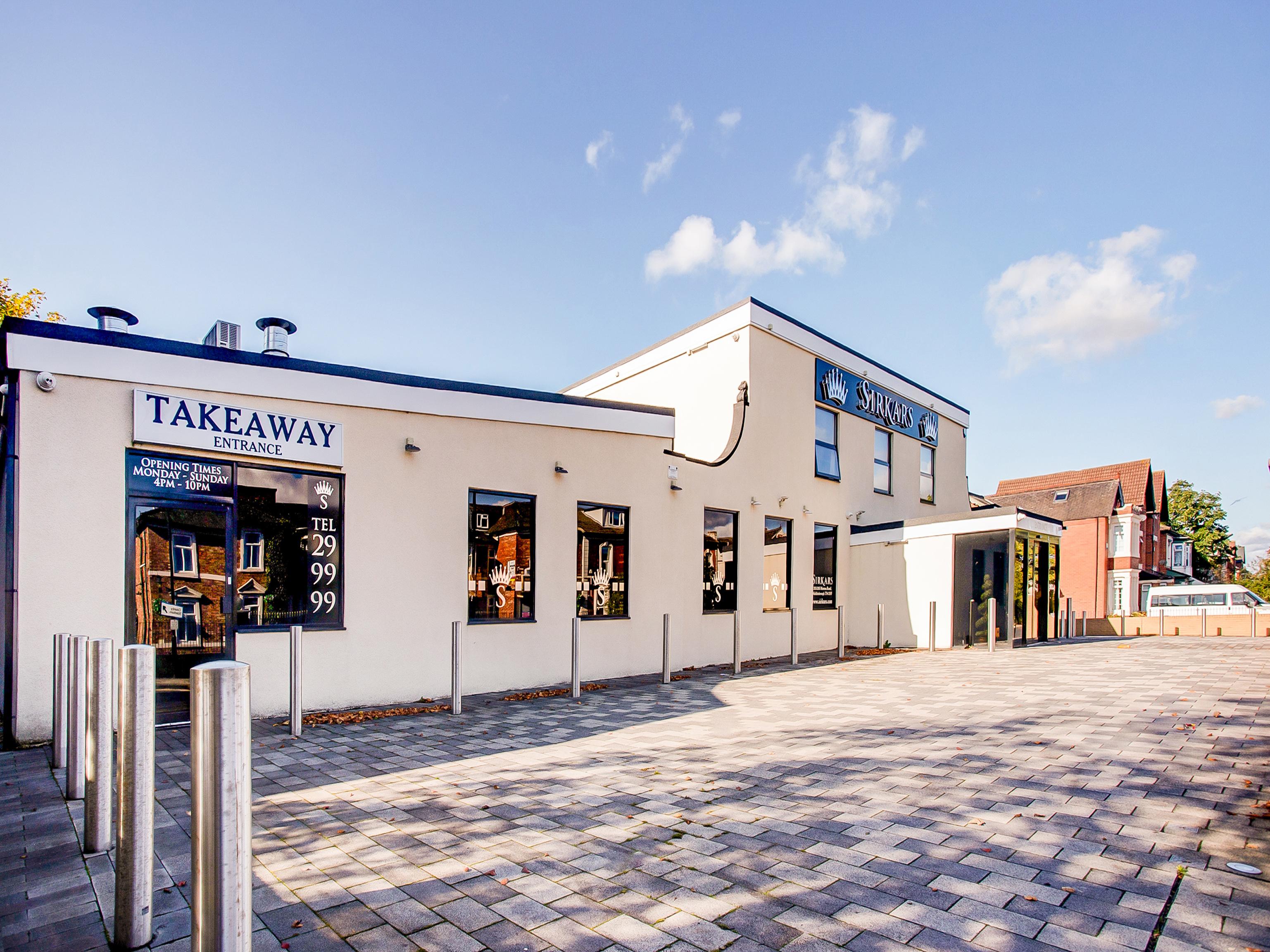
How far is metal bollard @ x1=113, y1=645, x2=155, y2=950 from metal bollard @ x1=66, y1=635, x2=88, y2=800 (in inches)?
63.6

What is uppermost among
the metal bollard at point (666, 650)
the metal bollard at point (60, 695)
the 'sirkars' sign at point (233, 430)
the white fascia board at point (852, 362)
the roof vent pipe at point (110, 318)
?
the white fascia board at point (852, 362)

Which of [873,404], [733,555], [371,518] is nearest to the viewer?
[371,518]

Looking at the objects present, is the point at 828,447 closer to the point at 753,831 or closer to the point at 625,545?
the point at 625,545

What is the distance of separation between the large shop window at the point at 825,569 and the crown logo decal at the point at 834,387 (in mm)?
2824

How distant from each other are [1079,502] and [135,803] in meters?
43.3

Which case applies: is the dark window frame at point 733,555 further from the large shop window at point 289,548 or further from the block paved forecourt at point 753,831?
the large shop window at point 289,548

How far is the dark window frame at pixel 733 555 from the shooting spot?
12609 millimetres

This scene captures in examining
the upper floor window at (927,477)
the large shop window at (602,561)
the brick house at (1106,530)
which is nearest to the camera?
the large shop window at (602,561)

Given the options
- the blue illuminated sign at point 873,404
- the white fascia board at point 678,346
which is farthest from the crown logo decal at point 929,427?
the white fascia board at point 678,346

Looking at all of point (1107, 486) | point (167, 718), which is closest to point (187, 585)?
point (167, 718)

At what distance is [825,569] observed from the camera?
51.8 ft

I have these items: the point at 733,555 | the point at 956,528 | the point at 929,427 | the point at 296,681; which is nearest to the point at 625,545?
the point at 733,555

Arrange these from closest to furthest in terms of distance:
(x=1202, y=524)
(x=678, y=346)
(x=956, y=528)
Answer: (x=956, y=528) < (x=678, y=346) < (x=1202, y=524)

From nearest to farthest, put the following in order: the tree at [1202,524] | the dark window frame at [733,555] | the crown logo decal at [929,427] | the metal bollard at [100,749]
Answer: the metal bollard at [100,749] < the dark window frame at [733,555] < the crown logo decal at [929,427] < the tree at [1202,524]
